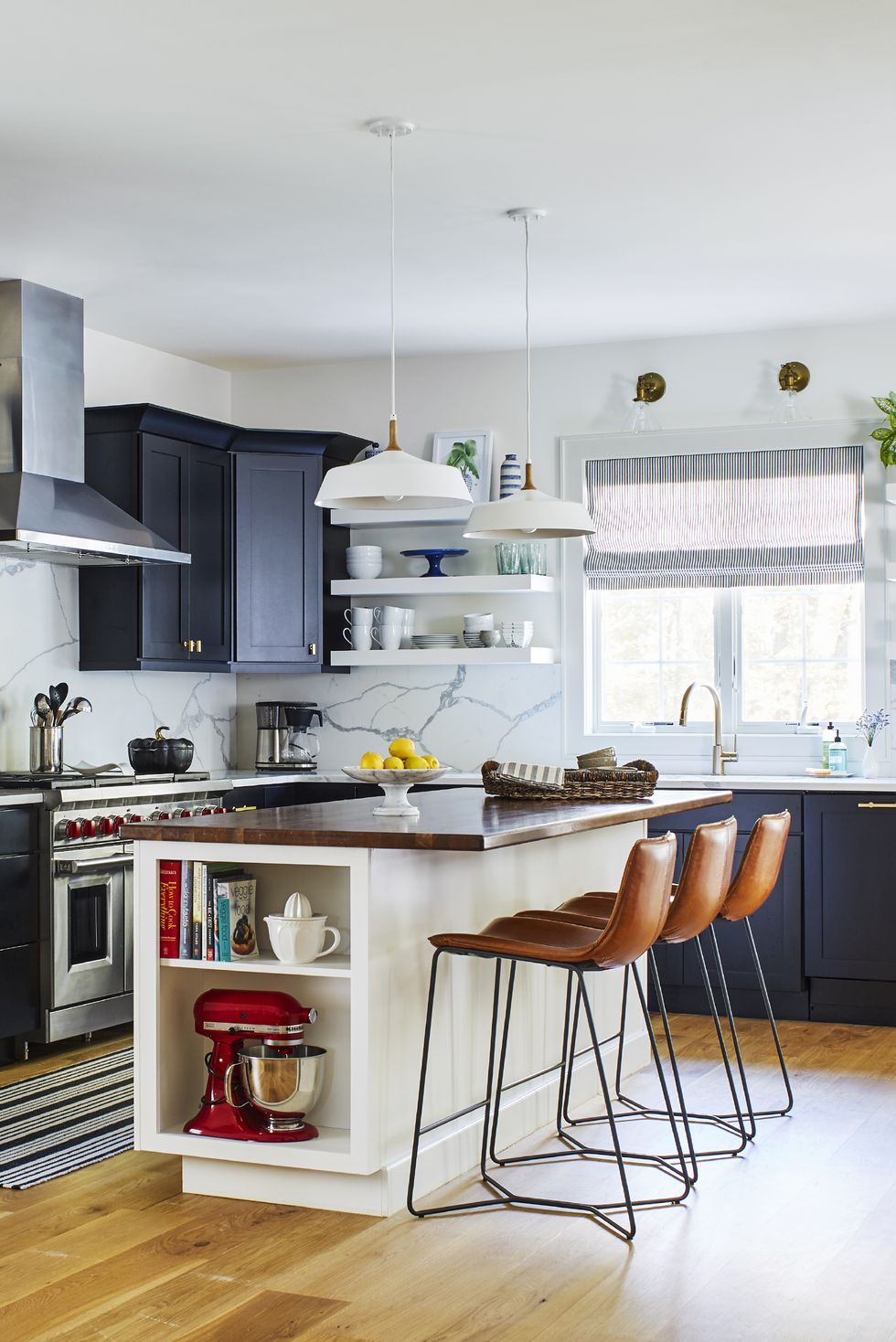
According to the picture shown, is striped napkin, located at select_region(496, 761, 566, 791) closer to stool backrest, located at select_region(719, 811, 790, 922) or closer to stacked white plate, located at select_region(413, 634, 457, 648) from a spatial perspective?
stool backrest, located at select_region(719, 811, 790, 922)

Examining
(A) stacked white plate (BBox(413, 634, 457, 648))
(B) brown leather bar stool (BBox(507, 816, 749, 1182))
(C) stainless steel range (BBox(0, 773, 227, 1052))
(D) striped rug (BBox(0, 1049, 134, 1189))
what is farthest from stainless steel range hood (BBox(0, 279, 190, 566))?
(B) brown leather bar stool (BBox(507, 816, 749, 1182))

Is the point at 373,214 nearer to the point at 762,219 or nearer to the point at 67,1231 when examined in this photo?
the point at 762,219

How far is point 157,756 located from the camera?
5668 millimetres

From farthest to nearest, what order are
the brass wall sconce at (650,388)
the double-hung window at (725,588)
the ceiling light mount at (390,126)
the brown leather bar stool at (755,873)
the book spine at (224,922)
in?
1. the brass wall sconce at (650,388)
2. the double-hung window at (725,588)
3. the brown leather bar stool at (755,873)
4. the ceiling light mount at (390,126)
5. the book spine at (224,922)

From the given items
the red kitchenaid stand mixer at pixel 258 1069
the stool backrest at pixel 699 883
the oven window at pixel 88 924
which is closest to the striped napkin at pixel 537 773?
the stool backrest at pixel 699 883

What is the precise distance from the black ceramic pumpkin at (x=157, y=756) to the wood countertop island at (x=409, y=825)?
158cm

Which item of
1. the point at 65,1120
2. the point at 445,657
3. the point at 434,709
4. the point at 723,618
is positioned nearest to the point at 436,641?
the point at 445,657

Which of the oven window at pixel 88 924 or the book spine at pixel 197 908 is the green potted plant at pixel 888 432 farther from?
the book spine at pixel 197 908

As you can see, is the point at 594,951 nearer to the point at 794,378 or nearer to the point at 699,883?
the point at 699,883

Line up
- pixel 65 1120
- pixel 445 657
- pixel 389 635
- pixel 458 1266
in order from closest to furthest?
1. pixel 458 1266
2. pixel 65 1120
3. pixel 445 657
4. pixel 389 635

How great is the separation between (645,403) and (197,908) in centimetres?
356

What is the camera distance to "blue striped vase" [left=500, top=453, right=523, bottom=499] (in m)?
6.36

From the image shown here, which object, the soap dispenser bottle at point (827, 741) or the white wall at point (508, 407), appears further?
the white wall at point (508, 407)

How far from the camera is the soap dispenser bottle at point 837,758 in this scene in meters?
5.92
